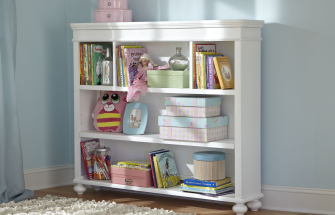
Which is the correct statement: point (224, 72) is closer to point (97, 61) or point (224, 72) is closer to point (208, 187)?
point (208, 187)

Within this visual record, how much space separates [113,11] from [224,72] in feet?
2.85

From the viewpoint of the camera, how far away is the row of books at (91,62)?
3102 mm

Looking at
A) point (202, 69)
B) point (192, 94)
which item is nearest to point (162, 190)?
point (192, 94)

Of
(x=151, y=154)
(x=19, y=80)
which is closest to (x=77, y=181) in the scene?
(x=151, y=154)

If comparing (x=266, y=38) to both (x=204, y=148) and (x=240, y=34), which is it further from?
(x=204, y=148)

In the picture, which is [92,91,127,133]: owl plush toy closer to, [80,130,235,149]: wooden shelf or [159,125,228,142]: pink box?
[80,130,235,149]: wooden shelf

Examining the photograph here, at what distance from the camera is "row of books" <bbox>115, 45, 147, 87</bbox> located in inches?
117

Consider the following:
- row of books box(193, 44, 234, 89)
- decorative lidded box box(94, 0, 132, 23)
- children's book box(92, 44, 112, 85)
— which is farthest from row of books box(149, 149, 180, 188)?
decorative lidded box box(94, 0, 132, 23)

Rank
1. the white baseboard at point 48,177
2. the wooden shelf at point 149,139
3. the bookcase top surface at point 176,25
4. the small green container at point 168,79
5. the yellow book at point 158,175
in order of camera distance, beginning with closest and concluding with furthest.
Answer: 1. the bookcase top surface at point 176,25
2. the wooden shelf at point 149,139
3. the small green container at point 168,79
4. the yellow book at point 158,175
5. the white baseboard at point 48,177

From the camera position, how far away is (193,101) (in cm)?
273

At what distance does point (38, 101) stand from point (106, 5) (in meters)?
0.85

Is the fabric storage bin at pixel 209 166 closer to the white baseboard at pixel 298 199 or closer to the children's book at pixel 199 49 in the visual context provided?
the white baseboard at pixel 298 199

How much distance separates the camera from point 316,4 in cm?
262

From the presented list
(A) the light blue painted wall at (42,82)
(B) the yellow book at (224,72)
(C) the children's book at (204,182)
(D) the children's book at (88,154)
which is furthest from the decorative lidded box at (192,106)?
(A) the light blue painted wall at (42,82)
